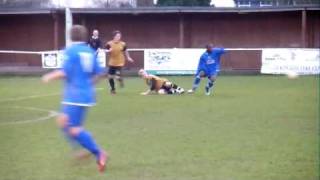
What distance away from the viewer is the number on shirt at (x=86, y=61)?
8281 mm

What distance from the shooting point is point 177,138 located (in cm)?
1143

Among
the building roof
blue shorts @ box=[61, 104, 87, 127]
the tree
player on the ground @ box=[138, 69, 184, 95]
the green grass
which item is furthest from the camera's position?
the tree

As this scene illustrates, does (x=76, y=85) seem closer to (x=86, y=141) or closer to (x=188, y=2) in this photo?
(x=86, y=141)

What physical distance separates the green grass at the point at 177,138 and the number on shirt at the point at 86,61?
1195 mm

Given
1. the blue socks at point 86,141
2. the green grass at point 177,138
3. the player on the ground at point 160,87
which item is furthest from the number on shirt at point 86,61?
the player on the ground at point 160,87

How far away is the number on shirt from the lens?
828cm

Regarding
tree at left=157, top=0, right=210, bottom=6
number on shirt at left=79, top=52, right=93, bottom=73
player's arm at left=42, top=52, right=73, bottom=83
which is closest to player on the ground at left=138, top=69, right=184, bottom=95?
number on shirt at left=79, top=52, right=93, bottom=73

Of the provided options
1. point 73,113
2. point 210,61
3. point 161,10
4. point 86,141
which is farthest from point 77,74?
point 161,10

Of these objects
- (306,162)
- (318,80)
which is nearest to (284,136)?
(306,162)

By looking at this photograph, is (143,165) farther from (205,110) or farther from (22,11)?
(22,11)

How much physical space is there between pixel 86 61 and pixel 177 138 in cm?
352

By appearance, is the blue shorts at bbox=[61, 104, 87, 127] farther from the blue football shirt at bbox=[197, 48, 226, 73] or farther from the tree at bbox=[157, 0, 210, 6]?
the tree at bbox=[157, 0, 210, 6]

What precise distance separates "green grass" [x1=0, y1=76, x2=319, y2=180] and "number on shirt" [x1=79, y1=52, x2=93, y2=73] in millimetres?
1195

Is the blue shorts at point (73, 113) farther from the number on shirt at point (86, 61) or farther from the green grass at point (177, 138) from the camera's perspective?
the green grass at point (177, 138)
